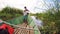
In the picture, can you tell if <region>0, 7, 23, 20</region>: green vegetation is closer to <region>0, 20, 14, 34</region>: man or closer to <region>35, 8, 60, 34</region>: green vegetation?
<region>35, 8, 60, 34</region>: green vegetation

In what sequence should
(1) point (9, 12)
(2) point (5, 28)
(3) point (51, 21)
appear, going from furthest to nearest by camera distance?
(1) point (9, 12)
(3) point (51, 21)
(2) point (5, 28)

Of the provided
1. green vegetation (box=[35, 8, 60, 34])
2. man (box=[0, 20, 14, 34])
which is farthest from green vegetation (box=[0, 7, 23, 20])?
man (box=[0, 20, 14, 34])

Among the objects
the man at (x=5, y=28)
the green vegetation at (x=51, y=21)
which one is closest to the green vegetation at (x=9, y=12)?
the green vegetation at (x=51, y=21)

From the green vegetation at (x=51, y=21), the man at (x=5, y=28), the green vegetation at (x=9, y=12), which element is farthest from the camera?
the green vegetation at (x=9, y=12)

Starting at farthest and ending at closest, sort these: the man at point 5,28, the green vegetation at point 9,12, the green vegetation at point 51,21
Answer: the green vegetation at point 9,12 < the green vegetation at point 51,21 < the man at point 5,28

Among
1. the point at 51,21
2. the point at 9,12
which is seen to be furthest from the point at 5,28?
the point at 9,12

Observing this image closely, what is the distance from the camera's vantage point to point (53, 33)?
336cm

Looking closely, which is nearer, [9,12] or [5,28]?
[5,28]

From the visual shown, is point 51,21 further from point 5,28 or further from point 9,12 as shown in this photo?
point 5,28

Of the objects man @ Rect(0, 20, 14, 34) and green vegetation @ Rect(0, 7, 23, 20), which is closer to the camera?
man @ Rect(0, 20, 14, 34)

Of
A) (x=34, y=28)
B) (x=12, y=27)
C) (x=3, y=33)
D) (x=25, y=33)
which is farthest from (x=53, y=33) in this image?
(x=3, y=33)

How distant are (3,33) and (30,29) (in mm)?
676

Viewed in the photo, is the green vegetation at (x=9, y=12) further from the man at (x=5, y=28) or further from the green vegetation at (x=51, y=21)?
the man at (x=5, y=28)

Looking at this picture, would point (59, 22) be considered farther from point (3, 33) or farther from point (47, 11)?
point (3, 33)
